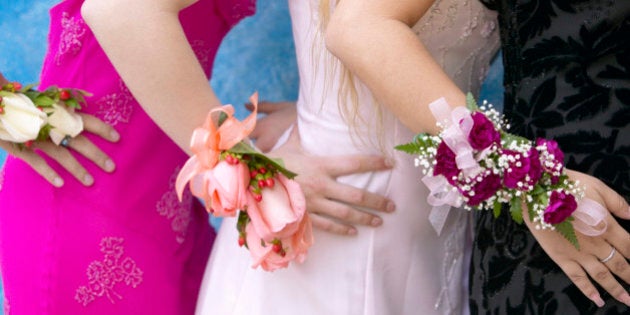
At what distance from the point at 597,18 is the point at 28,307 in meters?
1.03

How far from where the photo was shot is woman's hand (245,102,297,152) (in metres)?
1.69

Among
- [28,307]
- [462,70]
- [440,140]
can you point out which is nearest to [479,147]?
[440,140]

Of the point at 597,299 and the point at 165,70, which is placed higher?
the point at 165,70

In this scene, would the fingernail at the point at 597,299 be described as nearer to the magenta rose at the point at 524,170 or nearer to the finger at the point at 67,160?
the magenta rose at the point at 524,170

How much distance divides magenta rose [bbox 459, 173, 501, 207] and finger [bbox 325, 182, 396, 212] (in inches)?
11.4

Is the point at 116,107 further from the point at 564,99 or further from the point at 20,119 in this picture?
the point at 564,99

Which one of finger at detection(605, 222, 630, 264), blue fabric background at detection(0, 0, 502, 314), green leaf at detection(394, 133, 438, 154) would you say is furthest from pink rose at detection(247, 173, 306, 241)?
blue fabric background at detection(0, 0, 502, 314)

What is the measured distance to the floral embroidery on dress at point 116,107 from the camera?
58.8 inches

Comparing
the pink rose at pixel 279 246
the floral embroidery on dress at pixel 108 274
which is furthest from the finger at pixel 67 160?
the pink rose at pixel 279 246

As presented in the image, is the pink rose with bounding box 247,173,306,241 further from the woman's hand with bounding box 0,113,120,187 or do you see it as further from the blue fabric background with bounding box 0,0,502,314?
the blue fabric background with bounding box 0,0,502,314

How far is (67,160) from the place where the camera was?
1475 millimetres

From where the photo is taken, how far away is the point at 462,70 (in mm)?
1384

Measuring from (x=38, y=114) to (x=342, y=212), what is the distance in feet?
1.72

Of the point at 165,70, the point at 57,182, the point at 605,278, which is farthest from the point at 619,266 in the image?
the point at 57,182
